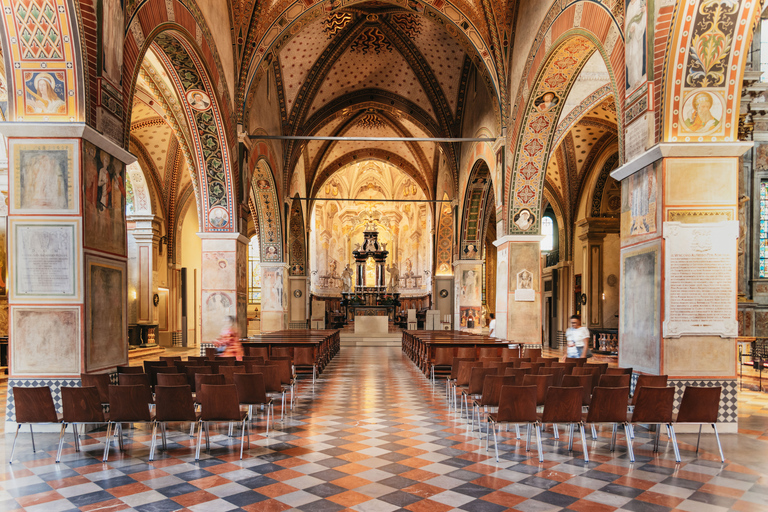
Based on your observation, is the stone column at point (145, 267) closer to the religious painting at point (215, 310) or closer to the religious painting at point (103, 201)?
the religious painting at point (215, 310)

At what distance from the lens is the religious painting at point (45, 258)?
6.84 meters

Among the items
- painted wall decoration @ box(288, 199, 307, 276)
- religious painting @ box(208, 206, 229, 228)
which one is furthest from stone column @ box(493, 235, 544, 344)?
painted wall decoration @ box(288, 199, 307, 276)

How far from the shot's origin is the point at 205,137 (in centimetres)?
1327

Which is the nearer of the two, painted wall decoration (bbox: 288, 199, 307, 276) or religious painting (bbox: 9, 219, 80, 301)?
religious painting (bbox: 9, 219, 80, 301)

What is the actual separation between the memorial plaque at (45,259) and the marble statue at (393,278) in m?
30.2

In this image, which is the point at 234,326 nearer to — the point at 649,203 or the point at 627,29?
the point at 649,203

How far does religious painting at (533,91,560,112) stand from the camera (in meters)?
12.8

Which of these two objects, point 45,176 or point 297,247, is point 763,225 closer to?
point 45,176

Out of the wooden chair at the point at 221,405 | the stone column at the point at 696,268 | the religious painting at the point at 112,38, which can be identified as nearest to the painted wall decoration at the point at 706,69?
the stone column at the point at 696,268

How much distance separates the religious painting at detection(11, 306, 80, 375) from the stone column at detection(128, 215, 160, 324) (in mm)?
14415

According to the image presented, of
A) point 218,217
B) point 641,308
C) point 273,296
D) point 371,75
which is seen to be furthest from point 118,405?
point 371,75

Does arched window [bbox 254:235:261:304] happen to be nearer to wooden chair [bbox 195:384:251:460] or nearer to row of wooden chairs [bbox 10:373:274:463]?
row of wooden chairs [bbox 10:373:274:463]

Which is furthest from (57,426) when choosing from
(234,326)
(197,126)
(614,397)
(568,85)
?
(568,85)

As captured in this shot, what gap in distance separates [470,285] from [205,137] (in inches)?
492
